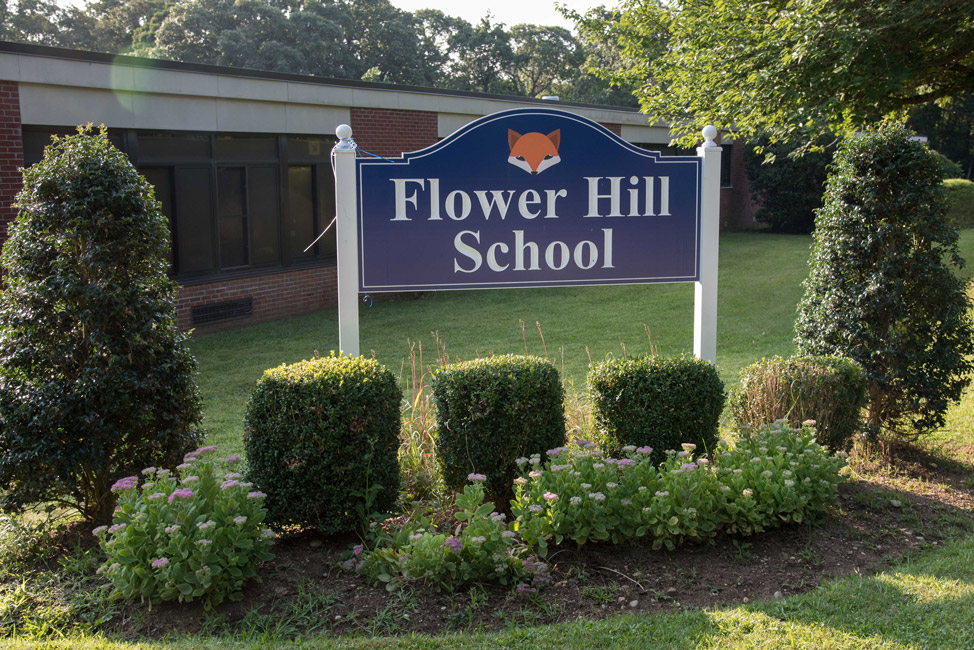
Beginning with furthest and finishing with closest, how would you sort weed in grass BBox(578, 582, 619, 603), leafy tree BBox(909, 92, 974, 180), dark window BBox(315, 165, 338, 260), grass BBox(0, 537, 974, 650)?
leafy tree BBox(909, 92, 974, 180), dark window BBox(315, 165, 338, 260), weed in grass BBox(578, 582, 619, 603), grass BBox(0, 537, 974, 650)

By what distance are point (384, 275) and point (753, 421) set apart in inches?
104

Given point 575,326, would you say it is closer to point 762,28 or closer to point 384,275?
point 762,28

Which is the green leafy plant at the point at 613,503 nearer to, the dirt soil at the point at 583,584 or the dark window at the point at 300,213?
the dirt soil at the point at 583,584

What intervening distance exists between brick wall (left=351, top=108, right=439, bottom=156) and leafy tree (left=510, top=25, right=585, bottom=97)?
37573mm

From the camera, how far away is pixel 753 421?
5727mm

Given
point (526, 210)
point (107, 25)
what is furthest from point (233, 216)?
point (107, 25)

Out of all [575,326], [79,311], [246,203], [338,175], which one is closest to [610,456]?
[338,175]

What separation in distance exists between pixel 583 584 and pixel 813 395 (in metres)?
2.38

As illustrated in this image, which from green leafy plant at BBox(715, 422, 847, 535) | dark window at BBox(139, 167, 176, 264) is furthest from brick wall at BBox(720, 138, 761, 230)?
green leafy plant at BBox(715, 422, 847, 535)

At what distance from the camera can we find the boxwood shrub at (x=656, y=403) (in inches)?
192

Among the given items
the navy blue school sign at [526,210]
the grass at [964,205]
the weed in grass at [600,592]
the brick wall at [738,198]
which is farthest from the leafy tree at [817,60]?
the brick wall at [738,198]

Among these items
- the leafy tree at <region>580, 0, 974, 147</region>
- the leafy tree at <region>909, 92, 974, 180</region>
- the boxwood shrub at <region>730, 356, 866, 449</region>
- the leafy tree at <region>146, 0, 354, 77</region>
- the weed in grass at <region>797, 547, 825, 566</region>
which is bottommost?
the weed in grass at <region>797, 547, 825, 566</region>

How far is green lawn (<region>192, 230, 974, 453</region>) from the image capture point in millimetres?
9734

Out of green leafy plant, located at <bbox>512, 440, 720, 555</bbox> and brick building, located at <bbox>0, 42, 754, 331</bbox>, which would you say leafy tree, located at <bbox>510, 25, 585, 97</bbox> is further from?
green leafy plant, located at <bbox>512, 440, 720, 555</bbox>
